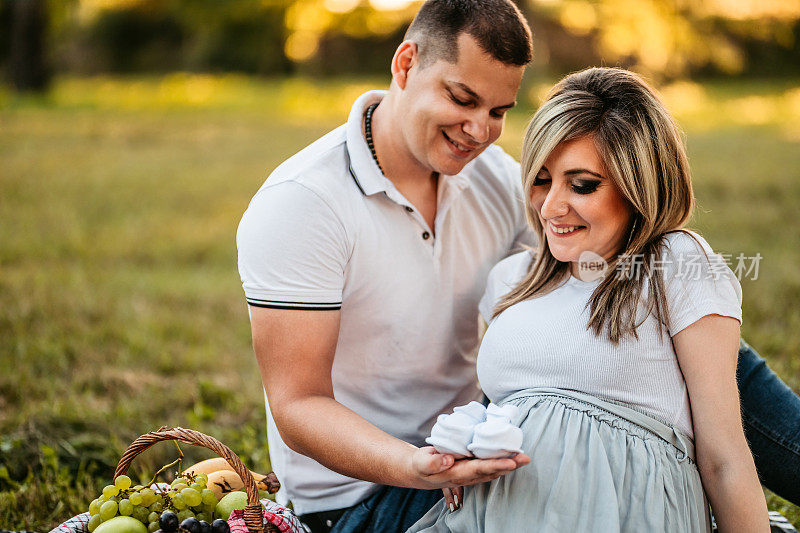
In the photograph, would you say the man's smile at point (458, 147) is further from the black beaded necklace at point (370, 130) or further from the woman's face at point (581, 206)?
the woman's face at point (581, 206)

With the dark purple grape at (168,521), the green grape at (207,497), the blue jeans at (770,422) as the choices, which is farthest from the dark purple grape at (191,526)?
the blue jeans at (770,422)

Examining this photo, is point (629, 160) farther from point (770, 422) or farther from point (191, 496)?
point (191, 496)

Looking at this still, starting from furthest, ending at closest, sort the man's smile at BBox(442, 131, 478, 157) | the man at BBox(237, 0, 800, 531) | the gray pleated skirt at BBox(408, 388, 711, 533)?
the man's smile at BBox(442, 131, 478, 157), the man at BBox(237, 0, 800, 531), the gray pleated skirt at BBox(408, 388, 711, 533)

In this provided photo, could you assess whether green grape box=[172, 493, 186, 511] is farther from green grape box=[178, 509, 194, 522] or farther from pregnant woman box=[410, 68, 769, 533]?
pregnant woman box=[410, 68, 769, 533]

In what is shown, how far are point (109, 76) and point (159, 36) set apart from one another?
2223mm

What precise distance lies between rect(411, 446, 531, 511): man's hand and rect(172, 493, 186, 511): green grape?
1.96 feet

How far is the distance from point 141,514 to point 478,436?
89cm

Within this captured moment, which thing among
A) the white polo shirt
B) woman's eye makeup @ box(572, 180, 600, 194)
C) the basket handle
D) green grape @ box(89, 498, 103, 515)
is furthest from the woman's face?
green grape @ box(89, 498, 103, 515)

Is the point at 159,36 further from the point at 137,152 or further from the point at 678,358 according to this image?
the point at 678,358

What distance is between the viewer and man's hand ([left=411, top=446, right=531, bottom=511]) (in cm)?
172

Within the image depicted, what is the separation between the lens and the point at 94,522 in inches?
76.5

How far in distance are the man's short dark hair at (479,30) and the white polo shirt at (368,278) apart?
0.32 m

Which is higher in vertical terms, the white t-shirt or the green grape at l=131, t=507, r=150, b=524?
the white t-shirt

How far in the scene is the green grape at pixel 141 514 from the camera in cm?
195
